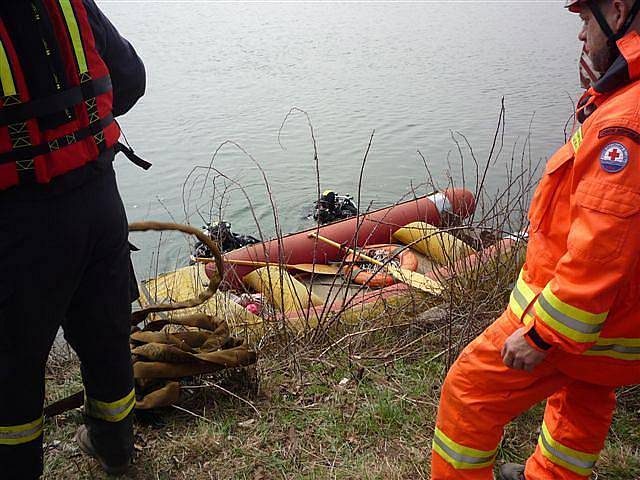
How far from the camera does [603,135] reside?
1.50 m

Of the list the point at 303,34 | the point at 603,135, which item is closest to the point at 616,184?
the point at 603,135

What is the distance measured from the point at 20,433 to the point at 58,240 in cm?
61

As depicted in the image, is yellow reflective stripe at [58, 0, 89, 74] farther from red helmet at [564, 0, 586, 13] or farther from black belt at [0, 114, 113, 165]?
red helmet at [564, 0, 586, 13]

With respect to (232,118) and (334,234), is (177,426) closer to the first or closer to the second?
(334,234)

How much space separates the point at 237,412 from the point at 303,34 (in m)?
25.9

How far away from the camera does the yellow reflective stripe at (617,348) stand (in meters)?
1.67

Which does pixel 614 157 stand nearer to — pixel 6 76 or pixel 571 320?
pixel 571 320

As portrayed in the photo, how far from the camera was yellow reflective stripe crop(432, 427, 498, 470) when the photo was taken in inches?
71.5

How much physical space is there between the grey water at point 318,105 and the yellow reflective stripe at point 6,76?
6.33 ft

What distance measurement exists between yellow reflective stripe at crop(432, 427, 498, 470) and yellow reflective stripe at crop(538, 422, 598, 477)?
0.88 feet

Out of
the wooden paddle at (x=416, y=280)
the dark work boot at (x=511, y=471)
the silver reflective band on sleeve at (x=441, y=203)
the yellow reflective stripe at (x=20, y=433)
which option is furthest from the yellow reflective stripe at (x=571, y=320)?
the silver reflective band on sleeve at (x=441, y=203)

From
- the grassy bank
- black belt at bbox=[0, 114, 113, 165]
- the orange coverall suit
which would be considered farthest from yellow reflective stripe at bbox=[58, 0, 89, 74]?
the grassy bank

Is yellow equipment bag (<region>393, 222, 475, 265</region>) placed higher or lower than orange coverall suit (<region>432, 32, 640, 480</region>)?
lower

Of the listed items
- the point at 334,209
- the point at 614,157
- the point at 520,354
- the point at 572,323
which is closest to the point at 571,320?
the point at 572,323
